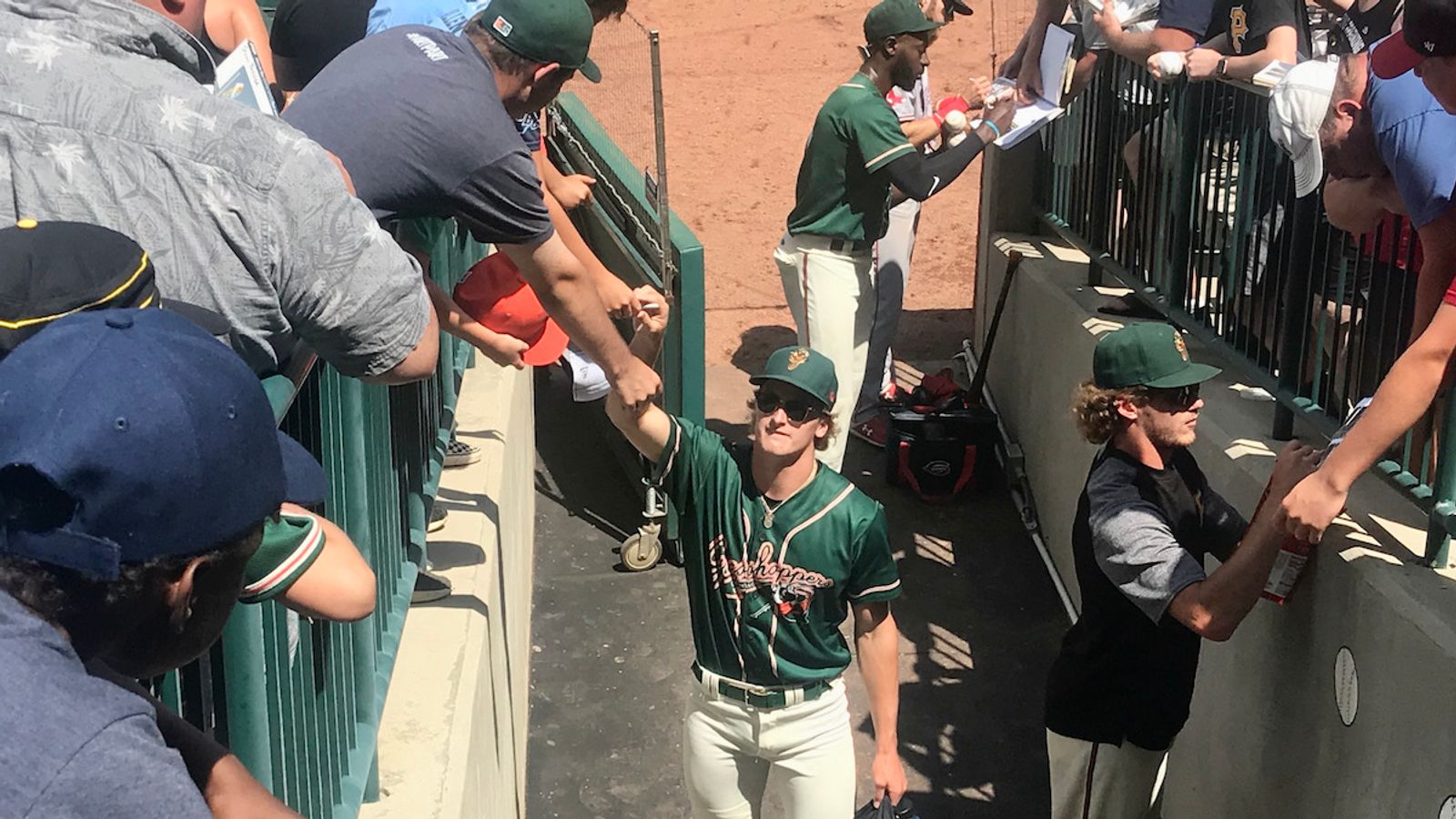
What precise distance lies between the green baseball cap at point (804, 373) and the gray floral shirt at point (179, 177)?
157 cm

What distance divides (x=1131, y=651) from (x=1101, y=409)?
0.65 meters

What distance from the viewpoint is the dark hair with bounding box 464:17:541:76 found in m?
3.39

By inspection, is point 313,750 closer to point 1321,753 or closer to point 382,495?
point 382,495

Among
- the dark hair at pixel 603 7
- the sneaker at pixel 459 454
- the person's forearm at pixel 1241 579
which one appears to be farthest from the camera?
the sneaker at pixel 459 454

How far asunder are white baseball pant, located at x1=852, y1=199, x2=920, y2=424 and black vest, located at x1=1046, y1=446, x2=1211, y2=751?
4002 mm

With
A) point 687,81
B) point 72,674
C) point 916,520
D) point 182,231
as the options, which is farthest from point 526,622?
point 687,81

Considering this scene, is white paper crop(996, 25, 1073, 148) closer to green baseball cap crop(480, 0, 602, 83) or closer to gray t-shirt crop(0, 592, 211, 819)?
green baseball cap crop(480, 0, 602, 83)

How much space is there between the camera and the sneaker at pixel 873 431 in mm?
8031

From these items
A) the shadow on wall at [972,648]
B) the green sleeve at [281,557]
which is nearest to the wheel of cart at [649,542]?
the shadow on wall at [972,648]

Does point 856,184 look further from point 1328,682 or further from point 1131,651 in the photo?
point 1328,682

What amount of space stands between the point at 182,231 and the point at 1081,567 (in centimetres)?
265

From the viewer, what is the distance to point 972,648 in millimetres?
6137

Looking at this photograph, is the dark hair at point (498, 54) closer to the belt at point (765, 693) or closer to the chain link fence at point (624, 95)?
the belt at point (765, 693)

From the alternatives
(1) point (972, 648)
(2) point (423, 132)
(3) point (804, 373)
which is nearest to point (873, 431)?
(1) point (972, 648)
